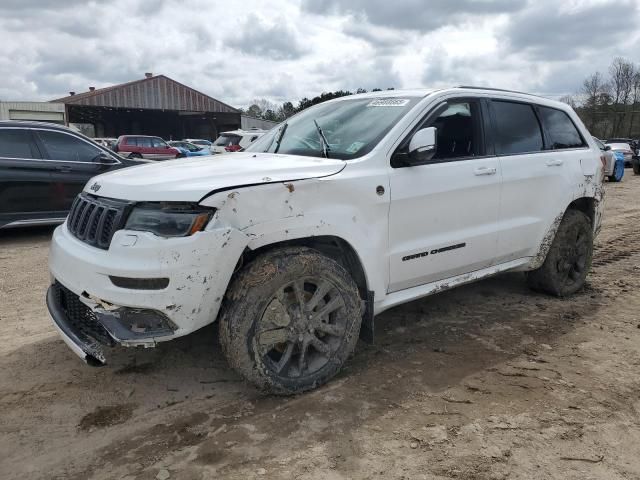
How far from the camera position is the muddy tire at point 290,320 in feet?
9.53

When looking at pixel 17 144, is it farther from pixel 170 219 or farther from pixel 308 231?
pixel 308 231

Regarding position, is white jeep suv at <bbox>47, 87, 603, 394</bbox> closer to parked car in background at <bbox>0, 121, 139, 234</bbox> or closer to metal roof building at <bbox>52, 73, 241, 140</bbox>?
parked car in background at <bbox>0, 121, 139, 234</bbox>

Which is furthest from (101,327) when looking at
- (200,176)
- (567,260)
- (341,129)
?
(567,260)

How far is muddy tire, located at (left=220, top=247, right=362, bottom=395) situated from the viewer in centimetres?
290

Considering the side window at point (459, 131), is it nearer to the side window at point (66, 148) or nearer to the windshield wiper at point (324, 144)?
the windshield wiper at point (324, 144)

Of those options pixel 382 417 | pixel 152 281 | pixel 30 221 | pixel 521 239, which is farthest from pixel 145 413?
pixel 30 221

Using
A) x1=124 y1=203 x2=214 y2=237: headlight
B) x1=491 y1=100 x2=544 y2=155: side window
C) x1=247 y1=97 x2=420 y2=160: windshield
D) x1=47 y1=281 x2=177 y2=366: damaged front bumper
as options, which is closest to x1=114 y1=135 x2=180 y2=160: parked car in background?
x1=247 y1=97 x2=420 y2=160: windshield

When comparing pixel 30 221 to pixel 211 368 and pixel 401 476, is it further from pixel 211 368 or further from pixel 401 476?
pixel 401 476

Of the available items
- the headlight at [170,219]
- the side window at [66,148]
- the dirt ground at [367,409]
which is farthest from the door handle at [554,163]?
the side window at [66,148]

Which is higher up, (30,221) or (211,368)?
(30,221)

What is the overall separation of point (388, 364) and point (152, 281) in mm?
1744

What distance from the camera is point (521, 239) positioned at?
441 centimetres

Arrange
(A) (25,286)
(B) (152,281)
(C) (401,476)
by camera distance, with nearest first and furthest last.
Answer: (C) (401,476) → (B) (152,281) → (A) (25,286)

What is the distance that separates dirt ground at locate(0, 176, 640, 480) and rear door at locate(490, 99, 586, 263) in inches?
29.2
